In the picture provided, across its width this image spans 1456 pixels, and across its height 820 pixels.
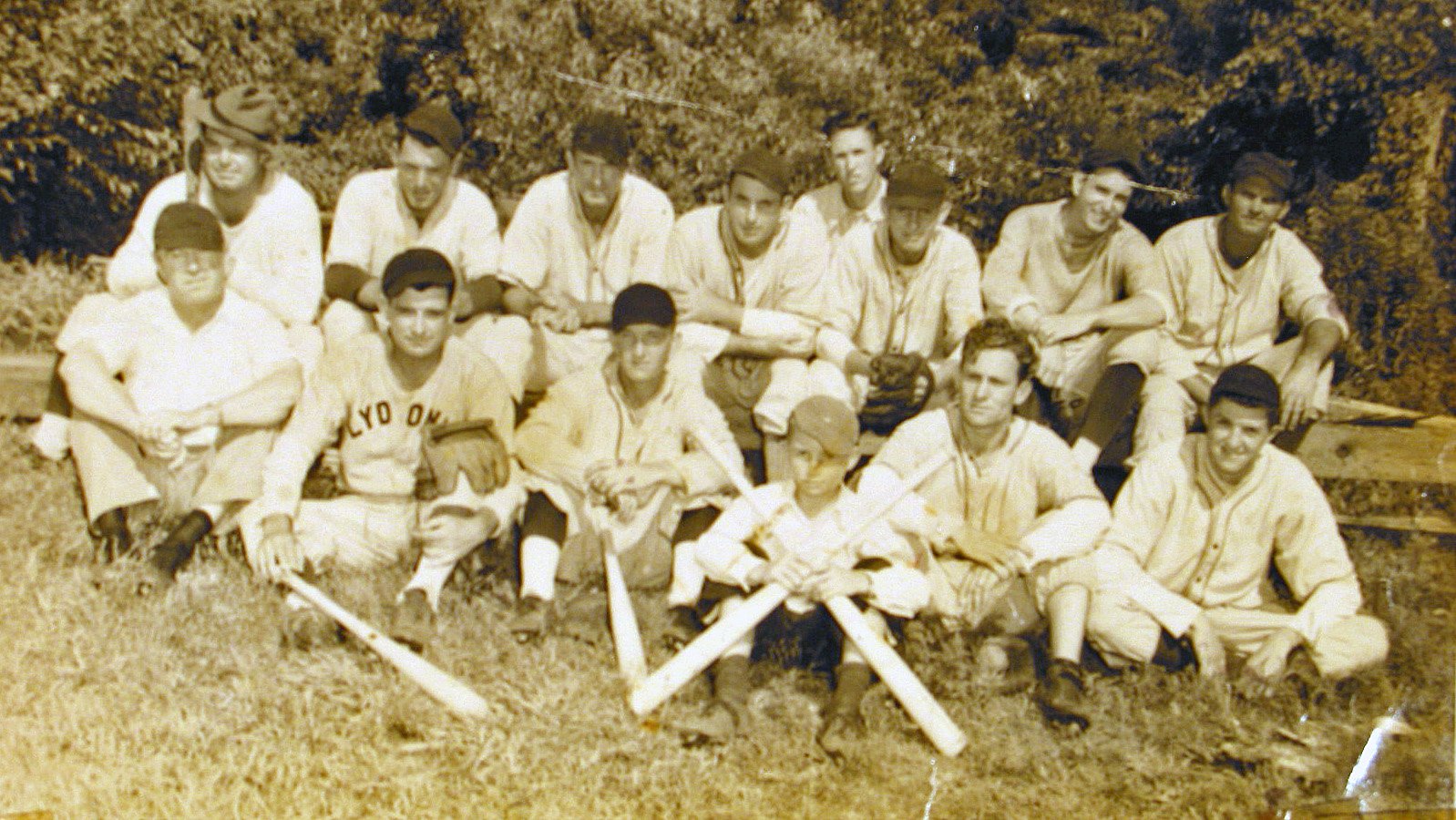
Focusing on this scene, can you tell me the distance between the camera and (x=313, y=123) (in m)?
3.02

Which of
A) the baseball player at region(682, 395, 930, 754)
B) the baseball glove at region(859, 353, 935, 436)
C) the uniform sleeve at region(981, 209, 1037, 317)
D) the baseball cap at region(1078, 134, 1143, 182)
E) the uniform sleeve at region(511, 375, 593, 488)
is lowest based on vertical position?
the baseball player at region(682, 395, 930, 754)

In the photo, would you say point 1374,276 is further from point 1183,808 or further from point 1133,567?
point 1183,808

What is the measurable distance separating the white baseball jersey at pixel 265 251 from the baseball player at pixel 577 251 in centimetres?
45

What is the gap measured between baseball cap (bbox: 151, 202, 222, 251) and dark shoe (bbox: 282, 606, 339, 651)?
0.83m

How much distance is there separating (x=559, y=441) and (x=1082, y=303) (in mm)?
1308

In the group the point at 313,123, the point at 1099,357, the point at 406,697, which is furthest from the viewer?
the point at 1099,357

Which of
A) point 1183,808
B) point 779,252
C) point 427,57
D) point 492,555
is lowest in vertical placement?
point 1183,808

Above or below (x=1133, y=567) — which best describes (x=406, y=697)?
below

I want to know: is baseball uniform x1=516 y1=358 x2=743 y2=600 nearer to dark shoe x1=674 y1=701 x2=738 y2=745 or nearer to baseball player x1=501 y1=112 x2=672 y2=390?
baseball player x1=501 y1=112 x2=672 y2=390

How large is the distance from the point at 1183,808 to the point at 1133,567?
0.54 meters

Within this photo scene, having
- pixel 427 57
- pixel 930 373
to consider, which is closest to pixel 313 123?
pixel 427 57

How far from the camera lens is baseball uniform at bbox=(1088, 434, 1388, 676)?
3090mm

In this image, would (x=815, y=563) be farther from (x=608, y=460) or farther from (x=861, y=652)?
(x=608, y=460)

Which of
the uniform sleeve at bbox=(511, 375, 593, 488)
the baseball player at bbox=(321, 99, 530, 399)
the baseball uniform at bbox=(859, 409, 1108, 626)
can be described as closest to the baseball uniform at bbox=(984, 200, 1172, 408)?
the baseball uniform at bbox=(859, 409, 1108, 626)
